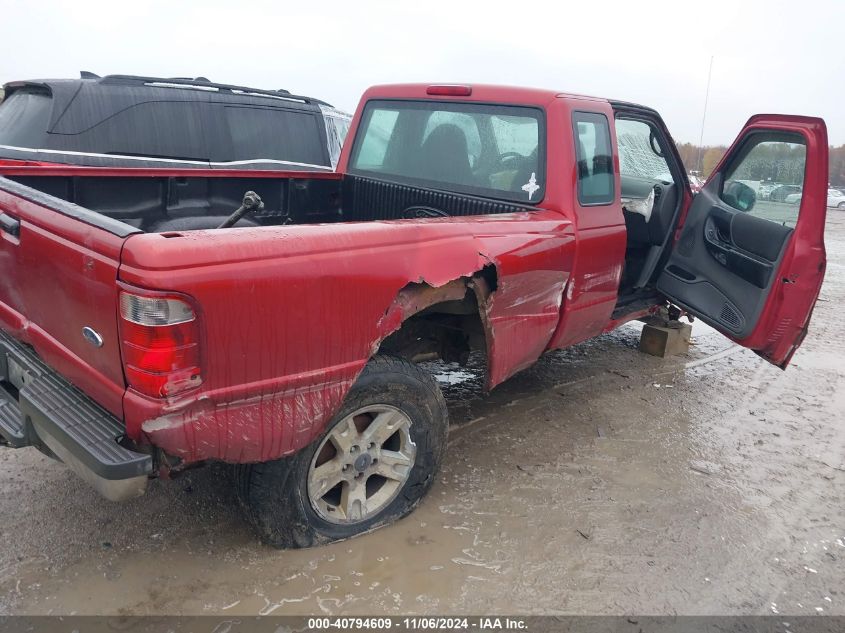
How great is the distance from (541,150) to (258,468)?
2282 millimetres

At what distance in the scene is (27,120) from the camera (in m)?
5.79

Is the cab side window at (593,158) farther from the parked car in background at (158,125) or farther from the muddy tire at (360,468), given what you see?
the parked car in background at (158,125)

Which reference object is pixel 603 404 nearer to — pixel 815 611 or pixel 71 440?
pixel 815 611

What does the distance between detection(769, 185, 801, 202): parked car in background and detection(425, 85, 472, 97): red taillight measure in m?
2.00

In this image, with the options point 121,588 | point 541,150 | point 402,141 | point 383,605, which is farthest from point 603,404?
point 121,588

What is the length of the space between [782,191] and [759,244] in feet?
1.14

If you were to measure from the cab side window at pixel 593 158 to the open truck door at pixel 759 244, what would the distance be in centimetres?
99

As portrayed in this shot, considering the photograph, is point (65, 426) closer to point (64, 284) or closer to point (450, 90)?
point (64, 284)

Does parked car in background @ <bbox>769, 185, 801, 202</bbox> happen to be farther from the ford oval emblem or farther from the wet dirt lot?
the ford oval emblem

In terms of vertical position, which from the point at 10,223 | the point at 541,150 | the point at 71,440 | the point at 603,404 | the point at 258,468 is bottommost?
the point at 603,404

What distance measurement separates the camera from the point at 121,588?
99.9 inches

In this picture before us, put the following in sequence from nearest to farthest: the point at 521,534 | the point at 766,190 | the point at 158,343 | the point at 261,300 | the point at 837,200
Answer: the point at 158,343 < the point at 261,300 < the point at 521,534 < the point at 766,190 < the point at 837,200

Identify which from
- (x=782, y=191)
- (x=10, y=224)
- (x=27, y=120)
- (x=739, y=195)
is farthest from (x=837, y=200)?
(x=10, y=224)

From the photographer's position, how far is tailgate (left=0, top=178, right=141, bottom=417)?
6.98ft
